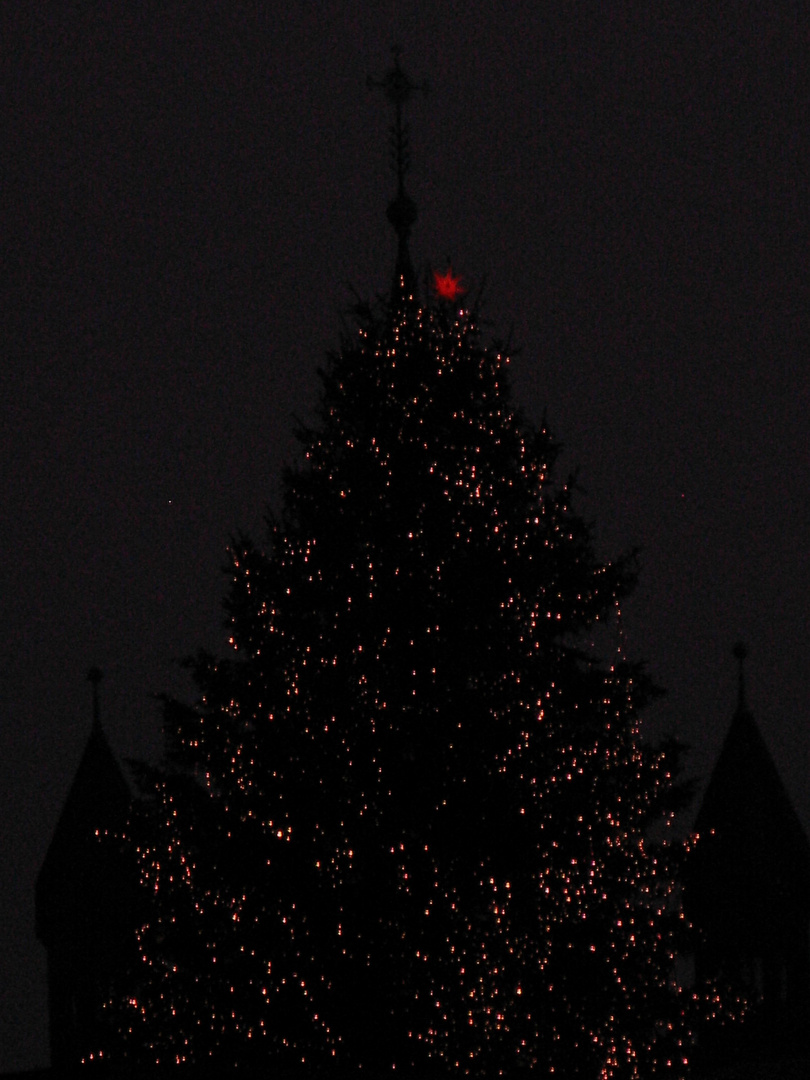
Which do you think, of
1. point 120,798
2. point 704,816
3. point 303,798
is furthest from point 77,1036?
point 303,798

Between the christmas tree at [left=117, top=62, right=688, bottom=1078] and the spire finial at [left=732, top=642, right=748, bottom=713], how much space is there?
33.3 feet

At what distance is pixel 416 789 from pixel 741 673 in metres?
12.5

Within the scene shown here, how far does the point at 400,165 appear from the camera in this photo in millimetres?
25781

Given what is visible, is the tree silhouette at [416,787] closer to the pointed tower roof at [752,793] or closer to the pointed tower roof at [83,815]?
the pointed tower roof at [83,815]

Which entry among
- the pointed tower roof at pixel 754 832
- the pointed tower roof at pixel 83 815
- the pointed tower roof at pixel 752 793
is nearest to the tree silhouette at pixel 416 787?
the pointed tower roof at pixel 83 815

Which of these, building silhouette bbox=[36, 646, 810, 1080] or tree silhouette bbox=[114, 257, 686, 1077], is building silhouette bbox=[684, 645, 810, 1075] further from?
tree silhouette bbox=[114, 257, 686, 1077]

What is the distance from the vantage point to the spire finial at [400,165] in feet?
82.0

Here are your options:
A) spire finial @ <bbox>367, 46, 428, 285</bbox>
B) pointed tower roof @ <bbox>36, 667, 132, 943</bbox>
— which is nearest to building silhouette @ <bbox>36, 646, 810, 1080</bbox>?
pointed tower roof @ <bbox>36, 667, 132, 943</bbox>

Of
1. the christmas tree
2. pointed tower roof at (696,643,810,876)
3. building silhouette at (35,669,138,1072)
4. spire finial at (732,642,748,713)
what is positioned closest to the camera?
the christmas tree

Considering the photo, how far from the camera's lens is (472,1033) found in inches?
856

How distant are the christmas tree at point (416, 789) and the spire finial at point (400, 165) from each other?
1.94 m

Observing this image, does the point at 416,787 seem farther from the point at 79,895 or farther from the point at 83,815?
the point at 79,895

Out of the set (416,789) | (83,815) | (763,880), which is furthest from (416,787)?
(763,880)

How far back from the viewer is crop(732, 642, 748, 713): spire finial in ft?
108
